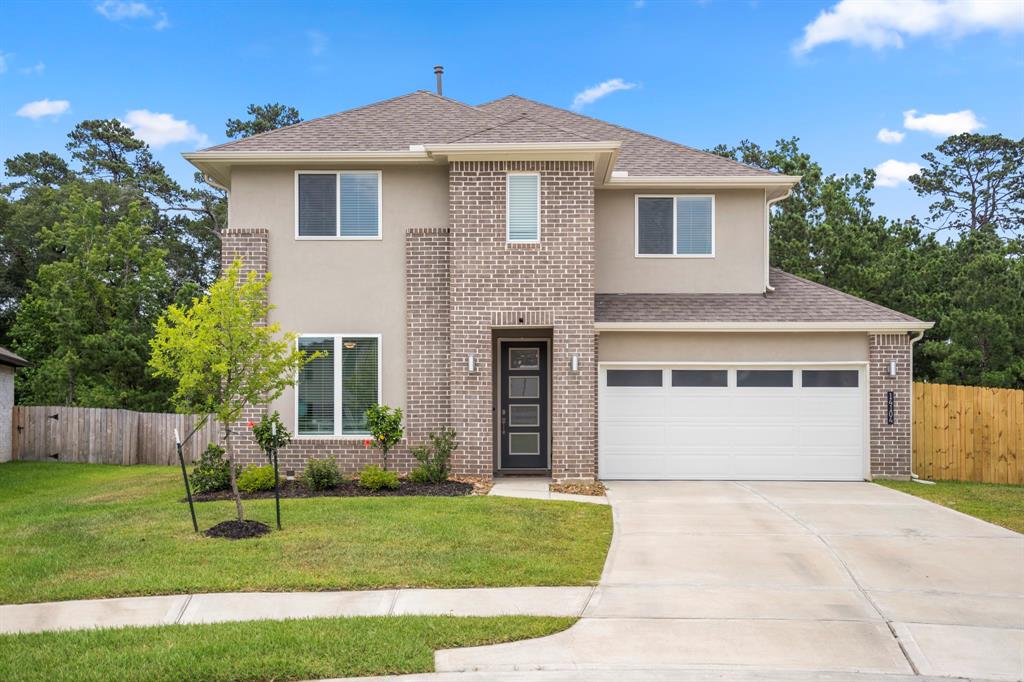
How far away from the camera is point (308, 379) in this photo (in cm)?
1435

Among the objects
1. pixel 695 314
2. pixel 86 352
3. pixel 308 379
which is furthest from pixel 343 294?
pixel 86 352

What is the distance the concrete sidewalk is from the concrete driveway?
1.90ft

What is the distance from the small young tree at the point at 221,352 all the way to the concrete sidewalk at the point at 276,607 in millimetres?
2510

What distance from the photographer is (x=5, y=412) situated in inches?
814

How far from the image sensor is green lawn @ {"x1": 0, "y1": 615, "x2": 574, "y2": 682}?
546cm

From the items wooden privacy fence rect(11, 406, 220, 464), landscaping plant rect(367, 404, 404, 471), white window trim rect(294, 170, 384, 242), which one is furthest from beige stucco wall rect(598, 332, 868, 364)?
wooden privacy fence rect(11, 406, 220, 464)

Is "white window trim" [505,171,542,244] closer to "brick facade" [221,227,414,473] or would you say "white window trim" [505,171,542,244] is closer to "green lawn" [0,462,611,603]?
"brick facade" [221,227,414,473]

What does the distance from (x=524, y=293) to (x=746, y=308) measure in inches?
165

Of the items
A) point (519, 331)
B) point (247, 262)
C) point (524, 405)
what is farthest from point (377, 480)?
point (247, 262)

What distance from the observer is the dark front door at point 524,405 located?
15172 mm

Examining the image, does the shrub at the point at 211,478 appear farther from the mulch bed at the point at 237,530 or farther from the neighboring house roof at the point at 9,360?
the neighboring house roof at the point at 9,360

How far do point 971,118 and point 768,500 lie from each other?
32.1 meters

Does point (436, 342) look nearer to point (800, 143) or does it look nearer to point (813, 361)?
point (813, 361)

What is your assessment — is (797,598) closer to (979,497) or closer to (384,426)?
(384,426)
